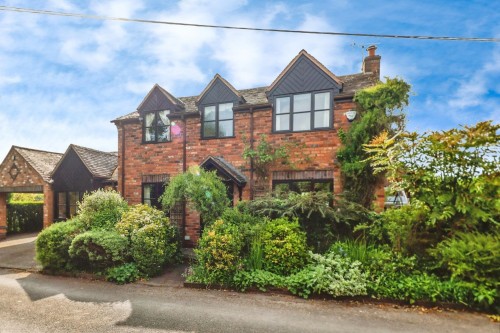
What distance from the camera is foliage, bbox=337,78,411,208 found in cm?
937

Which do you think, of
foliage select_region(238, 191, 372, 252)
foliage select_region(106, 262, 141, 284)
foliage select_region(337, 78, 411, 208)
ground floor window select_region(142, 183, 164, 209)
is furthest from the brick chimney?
foliage select_region(106, 262, 141, 284)

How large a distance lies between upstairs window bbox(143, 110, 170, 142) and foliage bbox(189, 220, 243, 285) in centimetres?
694

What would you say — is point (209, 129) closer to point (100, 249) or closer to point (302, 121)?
point (302, 121)

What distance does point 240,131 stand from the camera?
38.2ft

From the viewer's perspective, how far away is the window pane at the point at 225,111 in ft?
39.2

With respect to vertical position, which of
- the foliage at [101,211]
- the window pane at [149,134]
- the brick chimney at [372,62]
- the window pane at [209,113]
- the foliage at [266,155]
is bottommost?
the foliage at [101,211]

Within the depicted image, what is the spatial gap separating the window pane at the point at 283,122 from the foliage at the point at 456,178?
16.1 ft

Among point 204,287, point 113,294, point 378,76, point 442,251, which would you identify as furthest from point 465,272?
point 378,76

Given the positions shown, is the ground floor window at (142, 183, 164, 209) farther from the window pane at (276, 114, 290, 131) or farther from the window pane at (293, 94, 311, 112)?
the window pane at (293, 94, 311, 112)

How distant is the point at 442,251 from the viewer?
20.1ft

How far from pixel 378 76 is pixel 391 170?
6978mm

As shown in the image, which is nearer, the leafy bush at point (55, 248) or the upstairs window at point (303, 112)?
the leafy bush at point (55, 248)

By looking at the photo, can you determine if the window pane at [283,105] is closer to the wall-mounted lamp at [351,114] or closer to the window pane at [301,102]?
the window pane at [301,102]

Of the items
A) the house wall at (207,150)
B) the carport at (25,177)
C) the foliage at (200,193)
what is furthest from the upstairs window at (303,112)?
the carport at (25,177)
